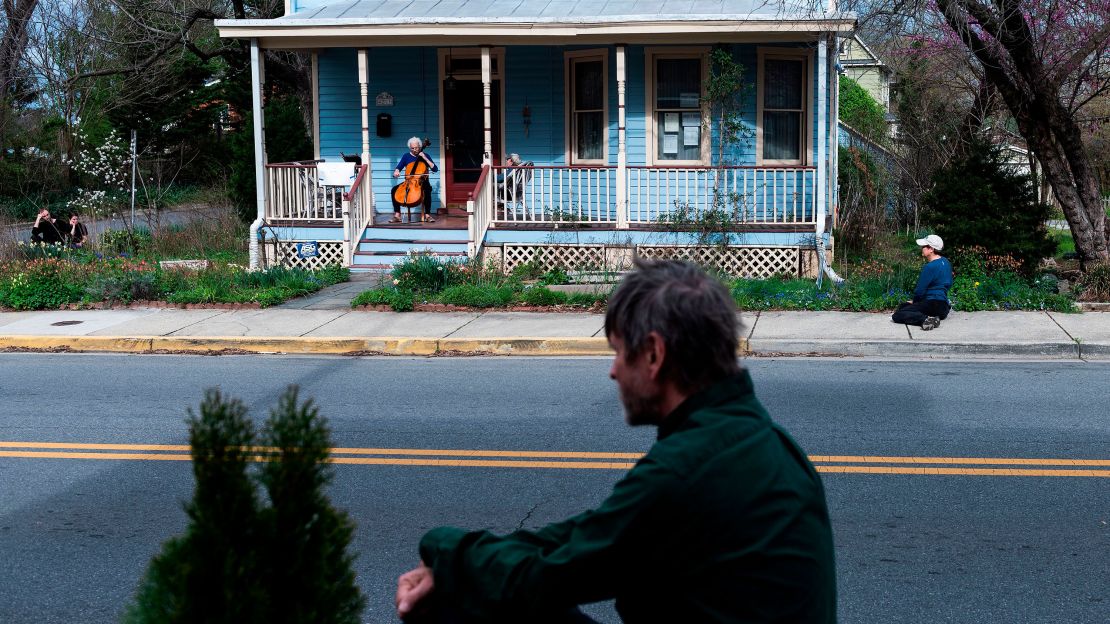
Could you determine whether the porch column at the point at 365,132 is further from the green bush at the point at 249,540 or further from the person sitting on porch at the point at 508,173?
the green bush at the point at 249,540

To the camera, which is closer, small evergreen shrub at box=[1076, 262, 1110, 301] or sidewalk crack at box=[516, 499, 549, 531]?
sidewalk crack at box=[516, 499, 549, 531]

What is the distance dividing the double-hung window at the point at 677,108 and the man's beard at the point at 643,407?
1611 centimetres

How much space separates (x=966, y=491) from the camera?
6676 millimetres

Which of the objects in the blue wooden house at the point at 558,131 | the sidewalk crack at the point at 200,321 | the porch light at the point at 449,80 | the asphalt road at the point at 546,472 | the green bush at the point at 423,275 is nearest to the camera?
the asphalt road at the point at 546,472

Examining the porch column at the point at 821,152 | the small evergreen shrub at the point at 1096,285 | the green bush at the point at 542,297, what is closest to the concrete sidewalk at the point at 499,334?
the green bush at the point at 542,297

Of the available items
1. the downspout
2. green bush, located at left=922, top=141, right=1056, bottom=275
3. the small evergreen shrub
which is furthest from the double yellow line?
the downspout

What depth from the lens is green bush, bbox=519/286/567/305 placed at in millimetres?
14398

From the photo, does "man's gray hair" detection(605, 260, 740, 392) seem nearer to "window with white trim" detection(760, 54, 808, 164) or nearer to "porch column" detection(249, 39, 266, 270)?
"porch column" detection(249, 39, 266, 270)

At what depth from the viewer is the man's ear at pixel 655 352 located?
8.41 ft

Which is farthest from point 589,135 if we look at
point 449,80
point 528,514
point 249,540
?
point 249,540

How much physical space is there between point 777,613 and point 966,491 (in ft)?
15.2

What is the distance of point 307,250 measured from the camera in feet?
58.6

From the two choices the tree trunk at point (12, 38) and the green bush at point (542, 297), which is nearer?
the green bush at point (542, 297)

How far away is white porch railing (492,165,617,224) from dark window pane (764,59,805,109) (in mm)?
2817
